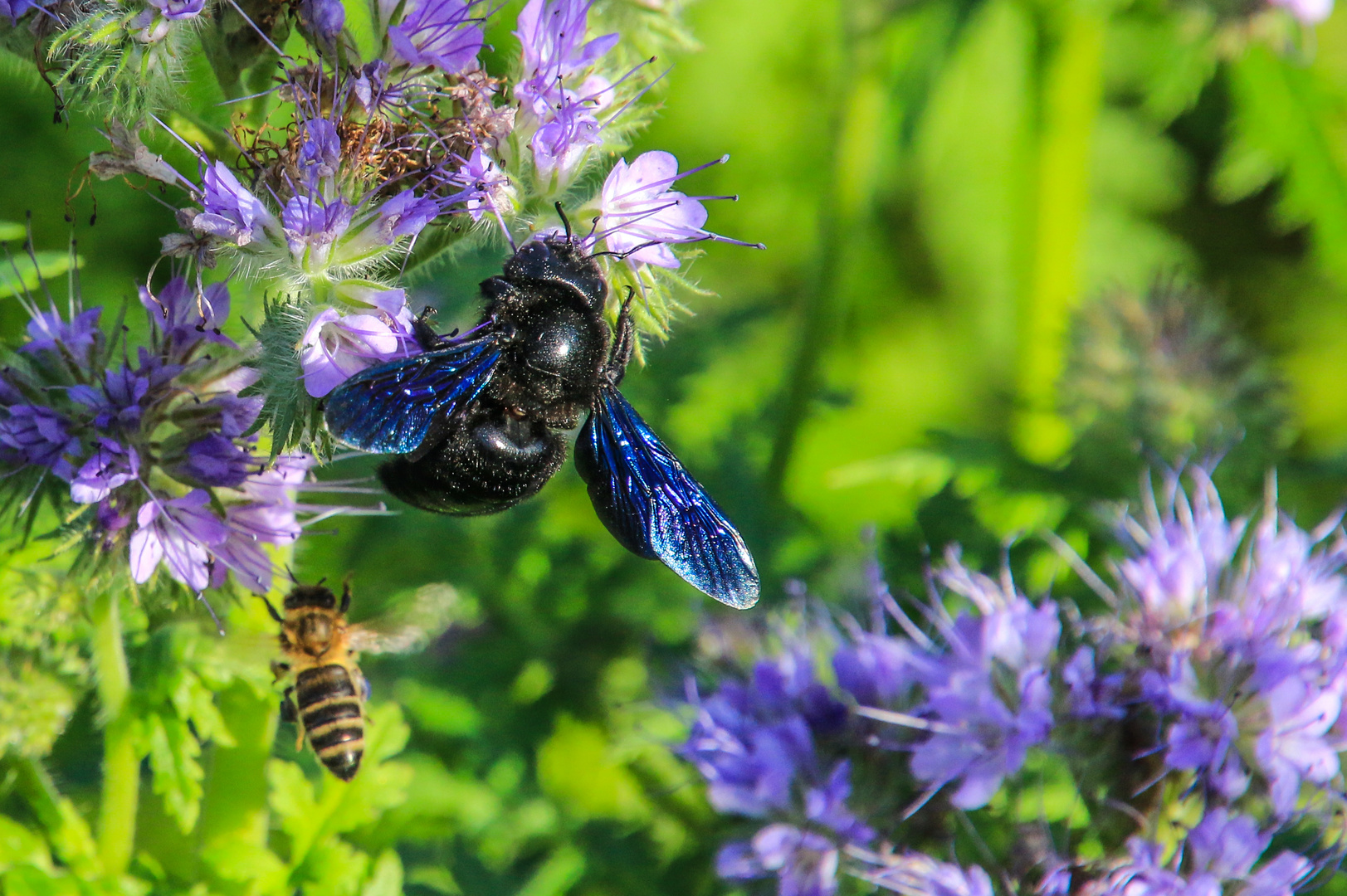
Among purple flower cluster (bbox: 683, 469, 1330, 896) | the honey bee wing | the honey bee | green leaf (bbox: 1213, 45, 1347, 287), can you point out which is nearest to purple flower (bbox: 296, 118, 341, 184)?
the honey bee

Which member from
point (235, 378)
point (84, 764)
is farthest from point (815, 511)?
point (235, 378)

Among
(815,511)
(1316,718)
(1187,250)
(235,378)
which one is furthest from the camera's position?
(1187,250)

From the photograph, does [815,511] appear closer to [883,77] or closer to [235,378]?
[883,77]

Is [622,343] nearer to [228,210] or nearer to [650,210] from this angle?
[650,210]

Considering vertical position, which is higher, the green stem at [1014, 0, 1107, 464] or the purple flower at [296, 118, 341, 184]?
the purple flower at [296, 118, 341, 184]

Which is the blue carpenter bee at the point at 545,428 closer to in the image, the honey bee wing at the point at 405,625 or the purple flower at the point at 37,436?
the honey bee wing at the point at 405,625

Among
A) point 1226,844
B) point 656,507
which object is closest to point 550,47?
point 656,507

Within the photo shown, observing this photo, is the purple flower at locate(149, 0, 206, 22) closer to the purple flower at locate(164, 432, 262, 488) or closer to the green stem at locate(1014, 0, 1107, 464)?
the purple flower at locate(164, 432, 262, 488)
